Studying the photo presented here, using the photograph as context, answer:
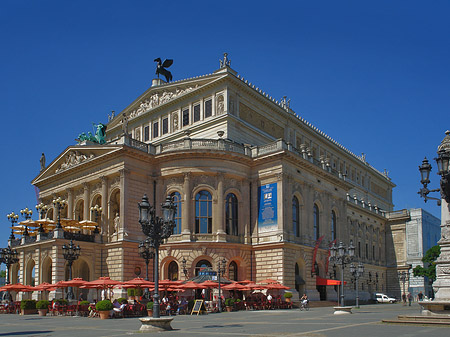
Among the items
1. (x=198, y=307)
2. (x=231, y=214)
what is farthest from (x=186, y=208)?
(x=198, y=307)

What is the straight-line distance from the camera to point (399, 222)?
3531 inches

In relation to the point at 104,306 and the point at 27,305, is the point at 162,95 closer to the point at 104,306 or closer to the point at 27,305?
the point at 27,305

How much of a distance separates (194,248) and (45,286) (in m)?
12.9

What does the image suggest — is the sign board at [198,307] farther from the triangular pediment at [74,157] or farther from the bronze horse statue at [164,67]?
the bronze horse statue at [164,67]

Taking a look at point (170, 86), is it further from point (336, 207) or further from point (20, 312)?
point (20, 312)

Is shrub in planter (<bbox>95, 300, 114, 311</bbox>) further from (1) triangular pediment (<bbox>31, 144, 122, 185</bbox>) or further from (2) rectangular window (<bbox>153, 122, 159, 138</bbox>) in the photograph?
(2) rectangular window (<bbox>153, 122, 159, 138</bbox>)

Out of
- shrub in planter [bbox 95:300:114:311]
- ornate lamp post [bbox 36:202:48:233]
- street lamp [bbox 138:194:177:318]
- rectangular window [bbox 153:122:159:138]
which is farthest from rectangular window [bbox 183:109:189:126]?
street lamp [bbox 138:194:177:318]

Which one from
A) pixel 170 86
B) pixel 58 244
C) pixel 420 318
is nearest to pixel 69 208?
pixel 58 244

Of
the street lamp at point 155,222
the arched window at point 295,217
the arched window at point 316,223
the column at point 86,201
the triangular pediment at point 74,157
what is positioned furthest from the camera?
the arched window at point 316,223

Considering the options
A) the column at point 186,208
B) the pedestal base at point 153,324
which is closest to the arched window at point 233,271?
the column at point 186,208

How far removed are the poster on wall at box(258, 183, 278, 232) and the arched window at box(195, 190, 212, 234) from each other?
496 cm

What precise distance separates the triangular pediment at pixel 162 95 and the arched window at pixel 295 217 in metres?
15.0

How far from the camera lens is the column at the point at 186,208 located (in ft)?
156

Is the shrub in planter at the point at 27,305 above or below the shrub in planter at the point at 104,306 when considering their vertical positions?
below
